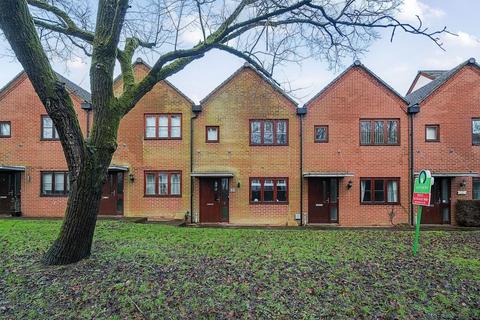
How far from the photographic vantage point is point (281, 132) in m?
17.1

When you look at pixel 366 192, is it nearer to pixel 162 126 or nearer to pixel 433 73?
pixel 162 126

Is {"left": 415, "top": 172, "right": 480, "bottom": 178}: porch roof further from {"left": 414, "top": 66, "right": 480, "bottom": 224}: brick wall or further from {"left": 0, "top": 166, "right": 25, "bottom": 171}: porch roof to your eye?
{"left": 0, "top": 166, "right": 25, "bottom": 171}: porch roof

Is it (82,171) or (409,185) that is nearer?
(82,171)

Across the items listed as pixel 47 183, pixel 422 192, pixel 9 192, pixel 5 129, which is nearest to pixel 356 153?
pixel 422 192

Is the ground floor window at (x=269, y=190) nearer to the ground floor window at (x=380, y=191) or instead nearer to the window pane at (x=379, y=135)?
the ground floor window at (x=380, y=191)

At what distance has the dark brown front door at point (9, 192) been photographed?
17.4 metres

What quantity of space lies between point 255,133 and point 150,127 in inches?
205

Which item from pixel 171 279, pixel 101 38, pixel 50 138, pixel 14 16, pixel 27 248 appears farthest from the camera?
pixel 50 138

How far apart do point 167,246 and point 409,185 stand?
12719 mm

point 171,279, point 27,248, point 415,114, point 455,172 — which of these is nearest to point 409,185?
point 455,172

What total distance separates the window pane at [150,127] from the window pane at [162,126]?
30 centimetres

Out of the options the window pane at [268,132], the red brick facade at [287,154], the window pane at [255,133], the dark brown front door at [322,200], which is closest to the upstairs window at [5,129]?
the red brick facade at [287,154]

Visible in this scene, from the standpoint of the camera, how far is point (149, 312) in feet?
16.3

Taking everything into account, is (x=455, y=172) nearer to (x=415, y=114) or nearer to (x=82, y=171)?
(x=415, y=114)
